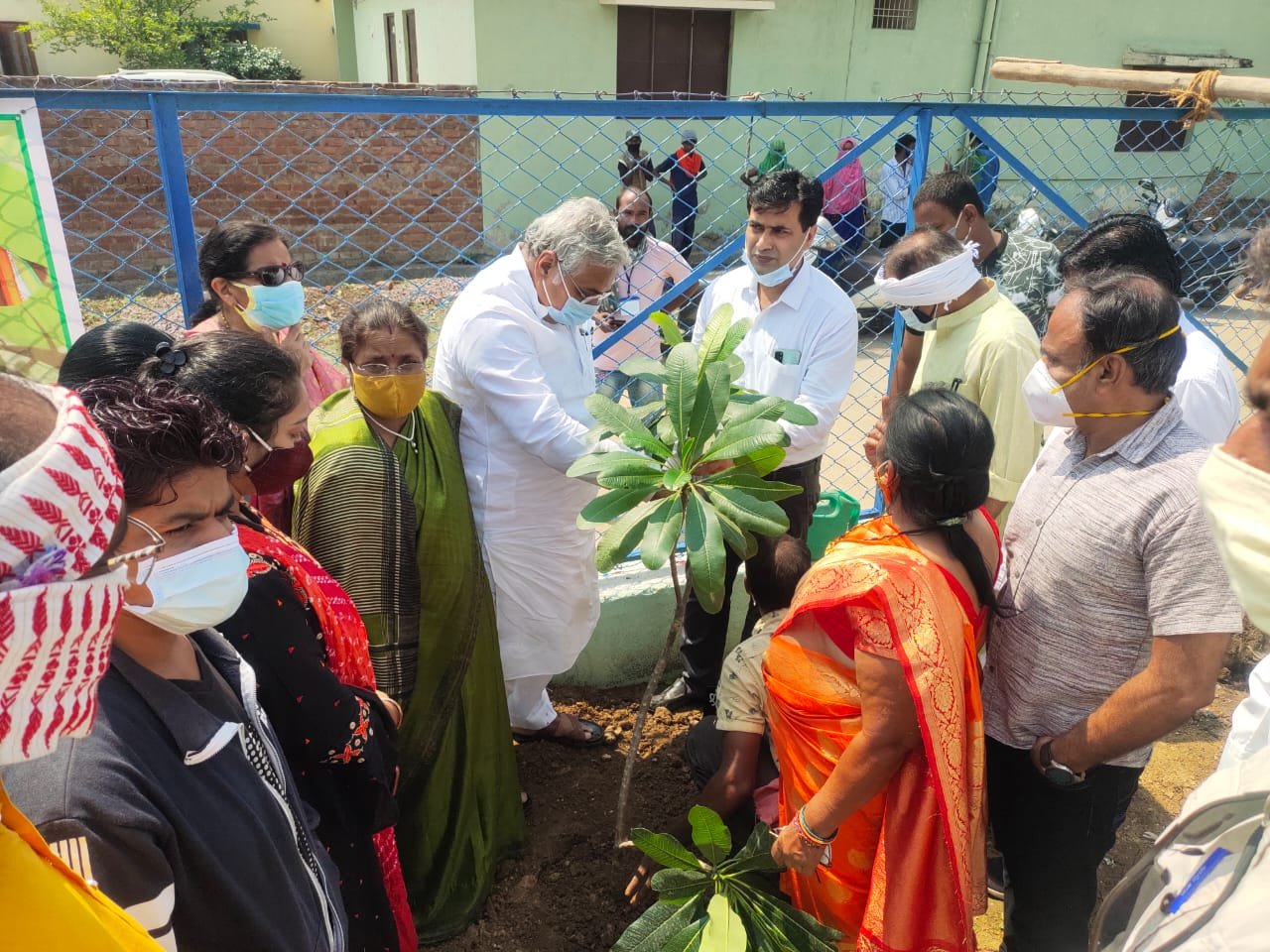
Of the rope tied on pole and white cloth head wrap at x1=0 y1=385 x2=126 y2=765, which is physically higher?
the rope tied on pole

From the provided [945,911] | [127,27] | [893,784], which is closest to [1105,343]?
[893,784]

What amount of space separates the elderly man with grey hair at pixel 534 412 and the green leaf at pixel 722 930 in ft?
3.09

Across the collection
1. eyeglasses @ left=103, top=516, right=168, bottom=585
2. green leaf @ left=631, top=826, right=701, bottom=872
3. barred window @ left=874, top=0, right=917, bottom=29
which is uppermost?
barred window @ left=874, top=0, right=917, bottom=29

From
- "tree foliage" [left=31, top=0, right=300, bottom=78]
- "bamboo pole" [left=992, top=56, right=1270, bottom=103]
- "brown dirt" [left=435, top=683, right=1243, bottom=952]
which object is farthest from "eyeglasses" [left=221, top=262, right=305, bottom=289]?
"tree foliage" [left=31, top=0, right=300, bottom=78]

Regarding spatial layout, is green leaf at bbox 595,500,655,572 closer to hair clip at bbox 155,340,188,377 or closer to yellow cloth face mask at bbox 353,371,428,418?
yellow cloth face mask at bbox 353,371,428,418

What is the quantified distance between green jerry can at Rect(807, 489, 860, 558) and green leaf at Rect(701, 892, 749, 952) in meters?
2.07

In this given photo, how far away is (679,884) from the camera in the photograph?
1.92 meters

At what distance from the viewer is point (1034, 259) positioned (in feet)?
13.1

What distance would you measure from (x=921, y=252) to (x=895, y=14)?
11757 millimetres

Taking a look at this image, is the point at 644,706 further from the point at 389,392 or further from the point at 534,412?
the point at 389,392

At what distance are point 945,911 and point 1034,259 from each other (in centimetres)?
314

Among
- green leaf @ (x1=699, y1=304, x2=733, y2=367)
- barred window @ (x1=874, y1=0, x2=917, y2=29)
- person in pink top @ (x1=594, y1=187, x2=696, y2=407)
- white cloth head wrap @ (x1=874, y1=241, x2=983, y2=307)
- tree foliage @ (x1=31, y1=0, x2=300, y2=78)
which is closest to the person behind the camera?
green leaf @ (x1=699, y1=304, x2=733, y2=367)

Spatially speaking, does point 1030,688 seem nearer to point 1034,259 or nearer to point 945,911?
point 945,911

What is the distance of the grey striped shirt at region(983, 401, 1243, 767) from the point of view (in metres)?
1.60
